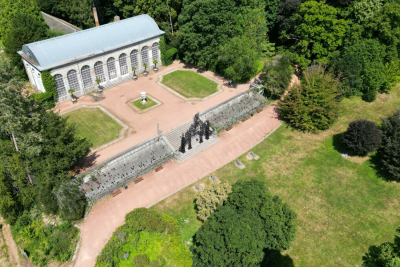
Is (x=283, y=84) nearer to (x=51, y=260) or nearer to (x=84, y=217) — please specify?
(x=84, y=217)

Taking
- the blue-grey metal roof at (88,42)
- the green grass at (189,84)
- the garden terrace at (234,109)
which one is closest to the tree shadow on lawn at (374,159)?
the garden terrace at (234,109)

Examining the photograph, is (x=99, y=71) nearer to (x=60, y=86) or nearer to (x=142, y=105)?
(x=60, y=86)

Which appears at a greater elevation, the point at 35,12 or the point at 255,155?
the point at 35,12

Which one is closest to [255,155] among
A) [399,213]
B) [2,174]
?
[399,213]

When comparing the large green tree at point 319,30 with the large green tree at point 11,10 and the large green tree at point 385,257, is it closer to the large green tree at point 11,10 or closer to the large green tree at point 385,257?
the large green tree at point 385,257

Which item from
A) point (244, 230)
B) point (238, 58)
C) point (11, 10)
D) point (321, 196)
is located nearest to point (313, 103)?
point (321, 196)
